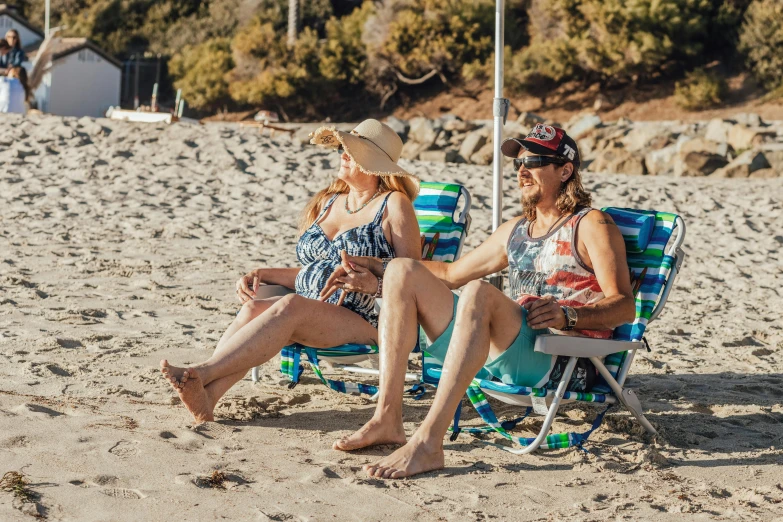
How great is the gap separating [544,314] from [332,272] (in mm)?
958

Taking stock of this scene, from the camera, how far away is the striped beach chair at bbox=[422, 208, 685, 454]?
10.9 feet

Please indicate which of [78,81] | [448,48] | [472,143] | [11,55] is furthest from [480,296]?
[78,81]

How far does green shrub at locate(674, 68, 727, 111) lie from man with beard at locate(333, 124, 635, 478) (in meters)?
20.4

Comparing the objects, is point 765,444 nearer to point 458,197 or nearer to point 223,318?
point 458,197

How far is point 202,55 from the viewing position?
96.5 ft

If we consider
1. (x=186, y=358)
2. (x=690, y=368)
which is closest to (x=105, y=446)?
(x=186, y=358)

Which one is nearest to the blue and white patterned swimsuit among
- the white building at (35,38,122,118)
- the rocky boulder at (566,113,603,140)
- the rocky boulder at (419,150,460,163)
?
the rocky boulder at (419,150,460,163)

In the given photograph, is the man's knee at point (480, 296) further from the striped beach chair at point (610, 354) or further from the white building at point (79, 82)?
the white building at point (79, 82)

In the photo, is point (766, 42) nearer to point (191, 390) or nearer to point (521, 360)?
point (521, 360)

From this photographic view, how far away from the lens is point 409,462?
10.2 feet

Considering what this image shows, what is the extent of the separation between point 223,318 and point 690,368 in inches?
98.5

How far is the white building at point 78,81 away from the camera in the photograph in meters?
24.7

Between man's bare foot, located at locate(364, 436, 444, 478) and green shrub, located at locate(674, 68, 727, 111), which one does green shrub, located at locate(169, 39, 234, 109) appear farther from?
man's bare foot, located at locate(364, 436, 444, 478)

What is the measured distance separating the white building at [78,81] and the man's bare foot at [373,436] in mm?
22479
